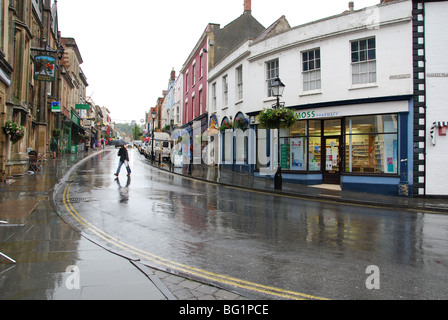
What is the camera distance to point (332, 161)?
16531 millimetres

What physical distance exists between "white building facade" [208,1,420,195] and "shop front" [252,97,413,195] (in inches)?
1.6

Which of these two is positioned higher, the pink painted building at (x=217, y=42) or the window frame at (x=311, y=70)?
the pink painted building at (x=217, y=42)

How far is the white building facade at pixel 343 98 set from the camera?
14086mm

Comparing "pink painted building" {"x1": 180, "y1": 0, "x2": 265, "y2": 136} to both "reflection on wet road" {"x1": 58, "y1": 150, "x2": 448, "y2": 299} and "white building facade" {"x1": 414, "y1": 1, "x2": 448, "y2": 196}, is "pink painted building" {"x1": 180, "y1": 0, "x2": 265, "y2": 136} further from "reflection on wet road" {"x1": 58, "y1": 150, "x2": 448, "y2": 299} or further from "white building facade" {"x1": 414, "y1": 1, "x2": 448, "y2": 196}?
"reflection on wet road" {"x1": 58, "y1": 150, "x2": 448, "y2": 299}

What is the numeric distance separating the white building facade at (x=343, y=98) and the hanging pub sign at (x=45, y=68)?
440 inches

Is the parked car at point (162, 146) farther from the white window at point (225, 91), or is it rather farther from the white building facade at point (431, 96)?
the white building facade at point (431, 96)

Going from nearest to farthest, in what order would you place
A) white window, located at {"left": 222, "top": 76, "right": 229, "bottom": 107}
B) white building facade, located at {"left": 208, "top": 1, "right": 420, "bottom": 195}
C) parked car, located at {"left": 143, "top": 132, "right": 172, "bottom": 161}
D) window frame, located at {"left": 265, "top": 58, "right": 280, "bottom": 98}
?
white building facade, located at {"left": 208, "top": 1, "right": 420, "bottom": 195}, window frame, located at {"left": 265, "top": 58, "right": 280, "bottom": 98}, white window, located at {"left": 222, "top": 76, "right": 229, "bottom": 107}, parked car, located at {"left": 143, "top": 132, "right": 172, "bottom": 161}

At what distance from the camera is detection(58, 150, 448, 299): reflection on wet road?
169 inches

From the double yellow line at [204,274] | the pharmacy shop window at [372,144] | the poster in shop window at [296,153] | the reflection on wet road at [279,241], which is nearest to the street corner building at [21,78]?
the reflection on wet road at [279,241]

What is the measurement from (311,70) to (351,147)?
464 centimetres

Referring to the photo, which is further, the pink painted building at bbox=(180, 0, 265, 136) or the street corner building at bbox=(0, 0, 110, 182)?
the pink painted building at bbox=(180, 0, 265, 136)

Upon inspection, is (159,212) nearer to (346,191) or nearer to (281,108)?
(281,108)

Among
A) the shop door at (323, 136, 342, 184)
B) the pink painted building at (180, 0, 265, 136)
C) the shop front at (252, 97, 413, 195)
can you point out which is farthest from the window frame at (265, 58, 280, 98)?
the pink painted building at (180, 0, 265, 136)

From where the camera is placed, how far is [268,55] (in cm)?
1905
